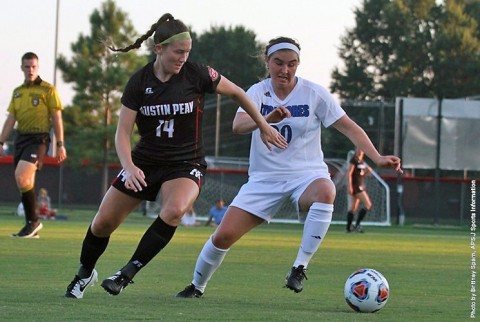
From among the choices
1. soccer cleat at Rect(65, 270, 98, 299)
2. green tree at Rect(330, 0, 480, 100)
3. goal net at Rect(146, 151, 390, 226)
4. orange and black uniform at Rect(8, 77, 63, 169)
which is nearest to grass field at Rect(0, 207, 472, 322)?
soccer cleat at Rect(65, 270, 98, 299)

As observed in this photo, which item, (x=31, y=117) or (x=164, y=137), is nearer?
(x=164, y=137)

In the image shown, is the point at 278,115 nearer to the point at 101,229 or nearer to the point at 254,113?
the point at 254,113

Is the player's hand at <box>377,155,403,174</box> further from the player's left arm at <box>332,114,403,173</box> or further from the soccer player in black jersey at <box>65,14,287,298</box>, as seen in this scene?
the soccer player in black jersey at <box>65,14,287,298</box>

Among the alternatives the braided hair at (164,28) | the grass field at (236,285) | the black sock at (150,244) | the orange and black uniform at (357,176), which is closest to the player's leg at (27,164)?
the grass field at (236,285)

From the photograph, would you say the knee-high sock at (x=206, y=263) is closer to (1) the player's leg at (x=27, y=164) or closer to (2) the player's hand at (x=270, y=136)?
(2) the player's hand at (x=270, y=136)

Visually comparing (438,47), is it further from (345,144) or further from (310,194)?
(310,194)

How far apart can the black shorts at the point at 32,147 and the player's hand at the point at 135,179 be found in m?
7.33

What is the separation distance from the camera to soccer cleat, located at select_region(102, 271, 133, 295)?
25.2ft

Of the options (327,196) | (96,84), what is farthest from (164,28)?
(96,84)

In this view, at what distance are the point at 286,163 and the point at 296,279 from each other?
1010mm

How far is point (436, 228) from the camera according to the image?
30547mm

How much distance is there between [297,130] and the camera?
29.1ft

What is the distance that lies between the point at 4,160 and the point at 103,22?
7.14 metres

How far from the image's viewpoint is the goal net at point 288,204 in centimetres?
3111
